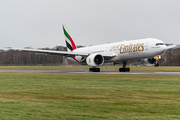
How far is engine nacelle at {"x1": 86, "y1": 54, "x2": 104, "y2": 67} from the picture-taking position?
38.1 metres

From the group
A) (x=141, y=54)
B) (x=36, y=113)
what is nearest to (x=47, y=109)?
(x=36, y=113)

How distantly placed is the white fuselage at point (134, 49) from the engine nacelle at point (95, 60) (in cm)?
170

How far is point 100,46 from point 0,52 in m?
114

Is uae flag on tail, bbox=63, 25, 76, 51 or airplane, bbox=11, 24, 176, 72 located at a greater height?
uae flag on tail, bbox=63, 25, 76, 51

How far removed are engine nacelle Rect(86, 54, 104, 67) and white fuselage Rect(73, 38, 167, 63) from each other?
5.59 ft

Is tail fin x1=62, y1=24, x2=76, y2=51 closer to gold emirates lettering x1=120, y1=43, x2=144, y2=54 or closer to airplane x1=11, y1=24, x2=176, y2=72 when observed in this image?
airplane x1=11, y1=24, x2=176, y2=72

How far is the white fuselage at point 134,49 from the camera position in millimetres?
34906

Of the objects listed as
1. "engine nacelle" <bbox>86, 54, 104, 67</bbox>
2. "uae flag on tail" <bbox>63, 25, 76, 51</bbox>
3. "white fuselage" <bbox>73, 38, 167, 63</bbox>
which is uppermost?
"uae flag on tail" <bbox>63, 25, 76, 51</bbox>

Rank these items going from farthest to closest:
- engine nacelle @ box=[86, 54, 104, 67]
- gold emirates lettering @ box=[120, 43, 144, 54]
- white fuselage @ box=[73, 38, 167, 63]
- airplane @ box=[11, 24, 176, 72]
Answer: engine nacelle @ box=[86, 54, 104, 67], gold emirates lettering @ box=[120, 43, 144, 54], airplane @ box=[11, 24, 176, 72], white fuselage @ box=[73, 38, 167, 63]

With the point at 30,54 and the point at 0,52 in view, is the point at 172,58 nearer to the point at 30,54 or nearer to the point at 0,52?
the point at 30,54

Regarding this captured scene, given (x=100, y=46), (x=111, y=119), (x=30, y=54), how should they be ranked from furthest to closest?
1. (x=30, y=54)
2. (x=100, y=46)
3. (x=111, y=119)

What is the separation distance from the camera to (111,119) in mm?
6750

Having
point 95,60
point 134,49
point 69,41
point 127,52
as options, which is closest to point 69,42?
point 69,41

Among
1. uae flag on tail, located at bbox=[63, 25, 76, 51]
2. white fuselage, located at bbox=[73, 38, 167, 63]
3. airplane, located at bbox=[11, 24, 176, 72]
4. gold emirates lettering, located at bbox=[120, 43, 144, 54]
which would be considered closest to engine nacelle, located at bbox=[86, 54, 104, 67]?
airplane, located at bbox=[11, 24, 176, 72]
